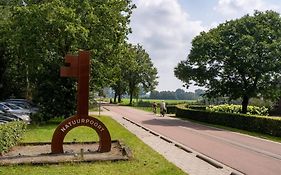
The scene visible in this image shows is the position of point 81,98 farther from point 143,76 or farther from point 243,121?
point 143,76

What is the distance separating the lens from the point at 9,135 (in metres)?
15.2

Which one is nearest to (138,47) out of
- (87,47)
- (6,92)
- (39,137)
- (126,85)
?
(126,85)

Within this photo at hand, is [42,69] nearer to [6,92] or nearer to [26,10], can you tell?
[26,10]

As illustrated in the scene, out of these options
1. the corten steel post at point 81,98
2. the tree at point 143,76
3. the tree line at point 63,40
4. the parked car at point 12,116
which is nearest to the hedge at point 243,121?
the tree line at point 63,40

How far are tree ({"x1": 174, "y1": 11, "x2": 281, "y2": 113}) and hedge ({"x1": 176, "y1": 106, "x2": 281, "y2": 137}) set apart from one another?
2726 mm

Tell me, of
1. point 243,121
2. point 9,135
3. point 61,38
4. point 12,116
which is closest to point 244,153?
point 9,135

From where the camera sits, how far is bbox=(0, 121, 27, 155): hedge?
46.3ft

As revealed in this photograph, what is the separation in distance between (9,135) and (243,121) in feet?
59.8

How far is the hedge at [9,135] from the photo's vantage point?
14125 mm

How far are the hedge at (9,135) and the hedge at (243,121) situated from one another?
14091mm

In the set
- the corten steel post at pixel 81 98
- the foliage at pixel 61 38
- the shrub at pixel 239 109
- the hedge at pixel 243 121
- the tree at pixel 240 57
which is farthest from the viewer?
the shrub at pixel 239 109

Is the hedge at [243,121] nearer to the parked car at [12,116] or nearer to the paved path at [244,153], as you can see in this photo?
the paved path at [244,153]

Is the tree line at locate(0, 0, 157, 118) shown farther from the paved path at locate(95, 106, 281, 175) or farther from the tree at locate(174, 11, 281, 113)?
the paved path at locate(95, 106, 281, 175)

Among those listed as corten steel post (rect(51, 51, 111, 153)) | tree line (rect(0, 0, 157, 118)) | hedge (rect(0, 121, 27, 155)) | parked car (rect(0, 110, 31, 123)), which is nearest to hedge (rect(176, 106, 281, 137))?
tree line (rect(0, 0, 157, 118))
